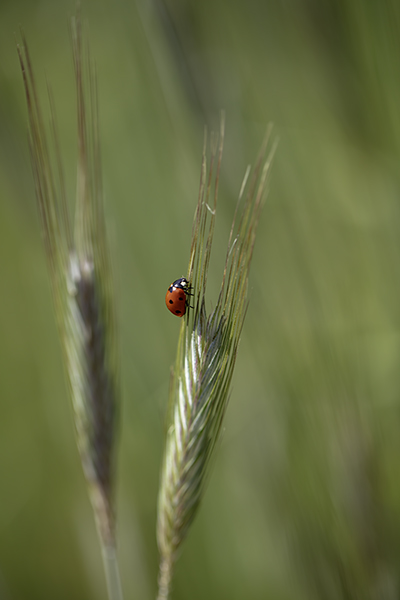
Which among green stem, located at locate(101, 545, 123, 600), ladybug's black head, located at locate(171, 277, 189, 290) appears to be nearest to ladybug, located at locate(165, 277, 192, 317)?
ladybug's black head, located at locate(171, 277, 189, 290)

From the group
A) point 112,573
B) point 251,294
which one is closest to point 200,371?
point 251,294

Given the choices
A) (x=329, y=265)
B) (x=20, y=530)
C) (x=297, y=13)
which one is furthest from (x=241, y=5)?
(x=20, y=530)

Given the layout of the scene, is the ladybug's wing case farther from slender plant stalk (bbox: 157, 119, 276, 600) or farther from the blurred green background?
the blurred green background

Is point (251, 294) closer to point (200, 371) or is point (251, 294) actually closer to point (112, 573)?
point (200, 371)

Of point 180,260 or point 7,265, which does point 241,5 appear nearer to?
point 180,260

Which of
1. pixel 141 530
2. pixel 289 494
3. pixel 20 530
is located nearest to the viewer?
pixel 289 494

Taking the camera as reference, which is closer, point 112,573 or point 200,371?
point 200,371
